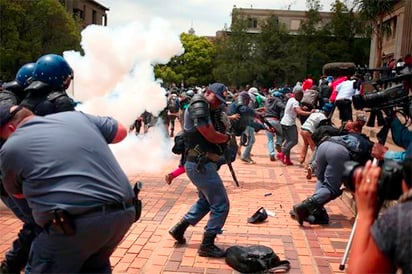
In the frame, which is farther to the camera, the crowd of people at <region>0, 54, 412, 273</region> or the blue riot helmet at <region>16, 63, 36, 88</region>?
the blue riot helmet at <region>16, 63, 36, 88</region>

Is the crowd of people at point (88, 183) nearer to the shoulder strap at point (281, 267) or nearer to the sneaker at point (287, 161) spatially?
the shoulder strap at point (281, 267)

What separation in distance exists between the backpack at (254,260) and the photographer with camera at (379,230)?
8.56ft

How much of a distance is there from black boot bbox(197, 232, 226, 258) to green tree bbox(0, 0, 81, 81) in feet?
89.8

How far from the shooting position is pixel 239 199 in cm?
738

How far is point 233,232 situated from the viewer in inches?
222

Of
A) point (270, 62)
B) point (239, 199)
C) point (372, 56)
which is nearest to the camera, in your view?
point (239, 199)

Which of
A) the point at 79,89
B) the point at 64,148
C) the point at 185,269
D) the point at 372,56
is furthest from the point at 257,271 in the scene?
the point at 372,56

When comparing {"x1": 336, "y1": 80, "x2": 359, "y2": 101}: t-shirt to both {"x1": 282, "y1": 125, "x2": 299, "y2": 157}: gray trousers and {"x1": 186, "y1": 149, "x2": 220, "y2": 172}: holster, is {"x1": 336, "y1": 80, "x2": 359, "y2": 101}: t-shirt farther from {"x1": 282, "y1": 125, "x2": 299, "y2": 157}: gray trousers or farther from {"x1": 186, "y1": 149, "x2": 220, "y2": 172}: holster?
{"x1": 186, "y1": 149, "x2": 220, "y2": 172}: holster

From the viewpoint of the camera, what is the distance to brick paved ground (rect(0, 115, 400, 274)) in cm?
459

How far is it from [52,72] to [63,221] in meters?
1.55

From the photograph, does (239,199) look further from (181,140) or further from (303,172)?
(303,172)

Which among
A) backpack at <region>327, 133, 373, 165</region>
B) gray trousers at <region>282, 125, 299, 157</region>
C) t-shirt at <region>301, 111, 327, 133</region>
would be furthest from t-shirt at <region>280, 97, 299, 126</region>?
backpack at <region>327, 133, 373, 165</region>

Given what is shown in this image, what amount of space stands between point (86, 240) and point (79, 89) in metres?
10.3

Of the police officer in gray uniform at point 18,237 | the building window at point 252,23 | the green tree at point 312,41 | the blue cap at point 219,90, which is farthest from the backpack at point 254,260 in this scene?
the building window at point 252,23
